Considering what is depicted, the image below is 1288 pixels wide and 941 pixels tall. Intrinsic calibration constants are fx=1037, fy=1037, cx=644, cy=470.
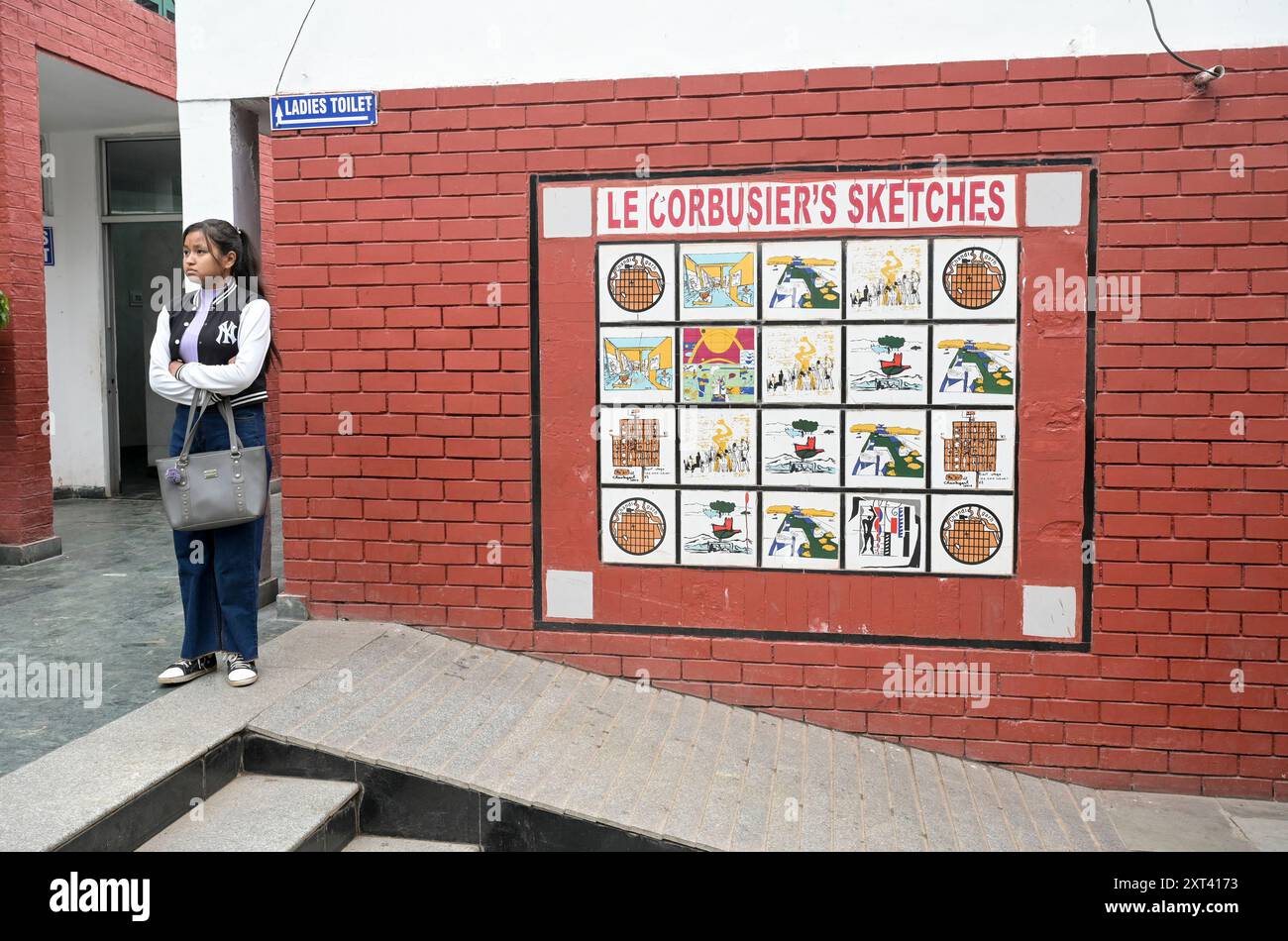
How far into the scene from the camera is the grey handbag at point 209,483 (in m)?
4.52

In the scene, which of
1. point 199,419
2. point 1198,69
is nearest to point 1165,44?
point 1198,69

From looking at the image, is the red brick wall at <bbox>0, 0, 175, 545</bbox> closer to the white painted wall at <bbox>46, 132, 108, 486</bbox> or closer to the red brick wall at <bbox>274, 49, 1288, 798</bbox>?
the white painted wall at <bbox>46, 132, 108, 486</bbox>

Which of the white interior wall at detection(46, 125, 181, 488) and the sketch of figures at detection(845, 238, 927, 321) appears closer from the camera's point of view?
the sketch of figures at detection(845, 238, 927, 321)

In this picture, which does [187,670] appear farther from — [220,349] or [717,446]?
[717,446]

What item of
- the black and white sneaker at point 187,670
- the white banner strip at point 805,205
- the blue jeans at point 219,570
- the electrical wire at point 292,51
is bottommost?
the black and white sneaker at point 187,670

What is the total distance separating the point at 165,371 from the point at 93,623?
2109 mm

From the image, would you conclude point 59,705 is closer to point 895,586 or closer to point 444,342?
point 444,342

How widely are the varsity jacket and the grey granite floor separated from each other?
4.59 feet

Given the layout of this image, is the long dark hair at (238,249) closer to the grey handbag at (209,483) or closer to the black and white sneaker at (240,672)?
the grey handbag at (209,483)

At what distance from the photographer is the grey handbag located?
178 inches

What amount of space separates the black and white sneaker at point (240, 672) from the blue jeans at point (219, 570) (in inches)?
1.4

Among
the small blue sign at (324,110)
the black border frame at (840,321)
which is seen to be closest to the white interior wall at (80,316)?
the small blue sign at (324,110)

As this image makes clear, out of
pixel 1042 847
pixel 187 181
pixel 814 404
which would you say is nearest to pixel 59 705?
pixel 187 181

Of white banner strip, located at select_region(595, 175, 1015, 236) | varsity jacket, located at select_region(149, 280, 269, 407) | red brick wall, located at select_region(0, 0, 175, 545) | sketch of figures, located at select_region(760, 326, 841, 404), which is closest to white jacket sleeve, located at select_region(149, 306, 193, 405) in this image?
varsity jacket, located at select_region(149, 280, 269, 407)
